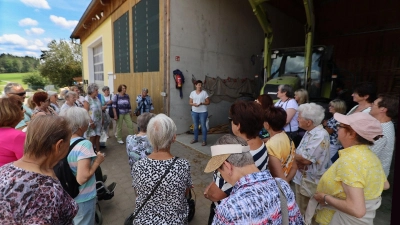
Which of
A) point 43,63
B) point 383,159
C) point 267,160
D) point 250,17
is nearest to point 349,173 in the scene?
point 267,160

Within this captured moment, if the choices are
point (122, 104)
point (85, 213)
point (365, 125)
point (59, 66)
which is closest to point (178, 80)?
point (122, 104)

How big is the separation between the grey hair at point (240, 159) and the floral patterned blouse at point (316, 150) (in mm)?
1438

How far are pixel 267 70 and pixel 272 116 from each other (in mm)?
5351

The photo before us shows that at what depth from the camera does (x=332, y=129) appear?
124 inches

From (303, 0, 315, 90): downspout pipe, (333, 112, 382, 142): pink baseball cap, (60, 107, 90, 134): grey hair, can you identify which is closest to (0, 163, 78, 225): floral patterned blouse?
(60, 107, 90, 134): grey hair

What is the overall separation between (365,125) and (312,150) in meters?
0.83

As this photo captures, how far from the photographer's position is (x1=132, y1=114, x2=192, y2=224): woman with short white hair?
162cm

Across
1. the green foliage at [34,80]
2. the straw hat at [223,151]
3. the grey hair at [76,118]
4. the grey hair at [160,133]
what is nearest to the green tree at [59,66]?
the green foliage at [34,80]

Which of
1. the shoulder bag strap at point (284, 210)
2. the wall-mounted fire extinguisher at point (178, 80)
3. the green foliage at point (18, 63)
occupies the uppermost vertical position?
the green foliage at point (18, 63)

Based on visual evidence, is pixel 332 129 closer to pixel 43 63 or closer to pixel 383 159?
pixel 383 159

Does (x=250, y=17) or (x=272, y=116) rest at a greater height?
(x=250, y=17)

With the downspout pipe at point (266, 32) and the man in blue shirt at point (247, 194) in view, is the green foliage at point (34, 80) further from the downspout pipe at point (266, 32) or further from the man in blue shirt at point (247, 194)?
the man in blue shirt at point (247, 194)

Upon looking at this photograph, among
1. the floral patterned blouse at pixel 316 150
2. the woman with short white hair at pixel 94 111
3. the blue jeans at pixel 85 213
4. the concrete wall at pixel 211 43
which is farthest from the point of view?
the concrete wall at pixel 211 43

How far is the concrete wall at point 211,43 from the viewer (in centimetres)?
700
